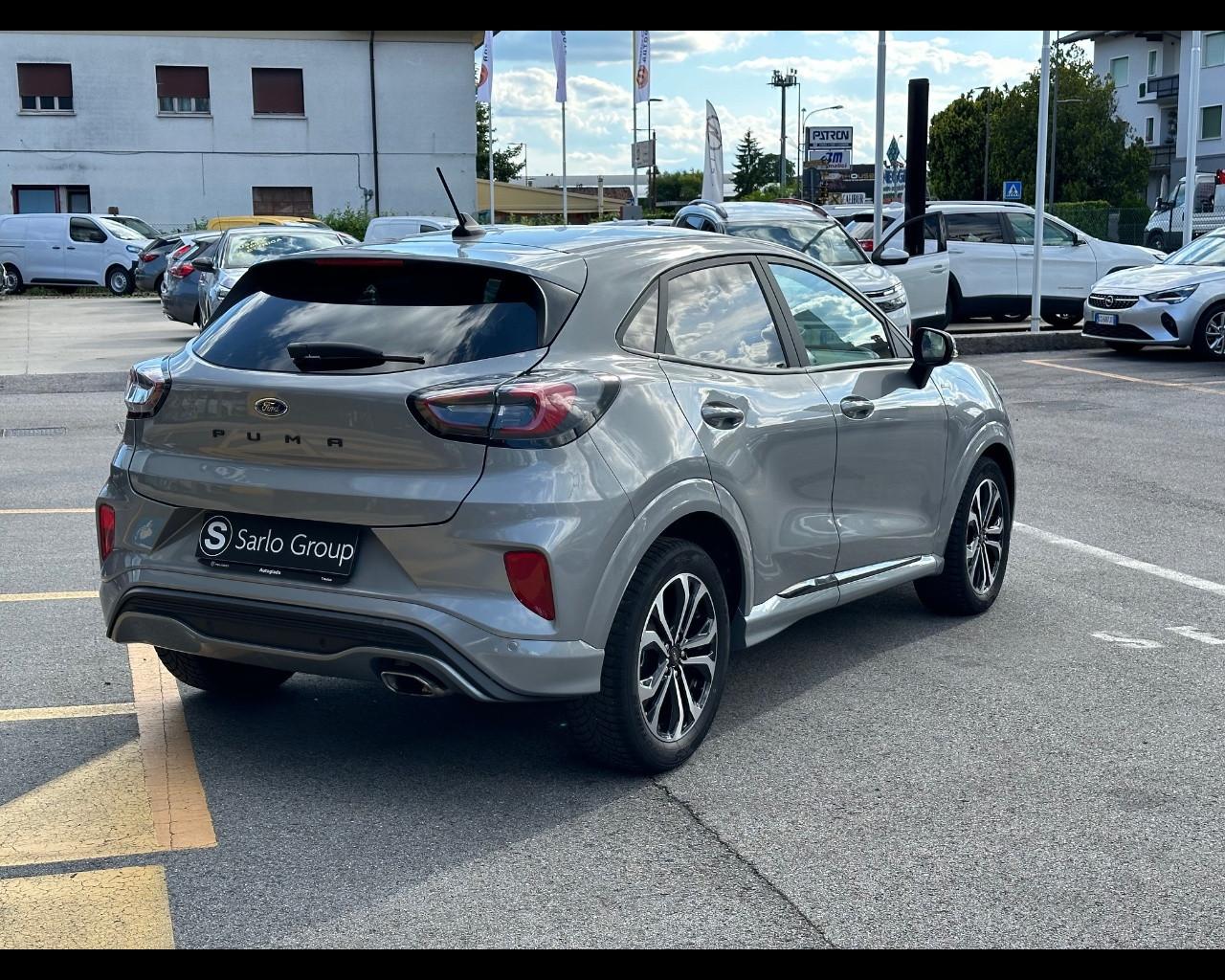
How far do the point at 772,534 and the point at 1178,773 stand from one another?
1465 mm

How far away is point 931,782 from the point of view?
15.2 ft

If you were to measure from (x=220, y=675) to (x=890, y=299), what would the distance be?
1127 centimetres

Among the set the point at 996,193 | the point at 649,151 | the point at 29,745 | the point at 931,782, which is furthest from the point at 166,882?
the point at 996,193

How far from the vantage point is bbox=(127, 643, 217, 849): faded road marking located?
13.9 ft

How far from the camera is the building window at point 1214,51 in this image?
6606cm

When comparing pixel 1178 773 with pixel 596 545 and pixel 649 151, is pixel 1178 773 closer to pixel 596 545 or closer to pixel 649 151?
pixel 596 545

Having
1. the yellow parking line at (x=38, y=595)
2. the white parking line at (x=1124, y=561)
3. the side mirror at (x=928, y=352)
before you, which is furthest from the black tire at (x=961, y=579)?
the yellow parking line at (x=38, y=595)

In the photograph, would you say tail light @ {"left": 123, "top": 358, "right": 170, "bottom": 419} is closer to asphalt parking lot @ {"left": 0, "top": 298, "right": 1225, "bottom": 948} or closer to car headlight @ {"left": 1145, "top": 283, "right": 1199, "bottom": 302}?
asphalt parking lot @ {"left": 0, "top": 298, "right": 1225, "bottom": 948}

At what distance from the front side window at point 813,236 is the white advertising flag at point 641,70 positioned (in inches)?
850

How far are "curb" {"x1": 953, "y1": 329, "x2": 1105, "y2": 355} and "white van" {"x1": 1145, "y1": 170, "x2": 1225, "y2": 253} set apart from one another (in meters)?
23.6

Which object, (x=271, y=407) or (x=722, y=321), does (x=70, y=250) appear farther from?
(x=271, y=407)

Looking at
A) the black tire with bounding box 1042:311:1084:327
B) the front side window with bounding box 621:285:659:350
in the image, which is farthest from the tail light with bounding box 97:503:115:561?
the black tire with bounding box 1042:311:1084:327

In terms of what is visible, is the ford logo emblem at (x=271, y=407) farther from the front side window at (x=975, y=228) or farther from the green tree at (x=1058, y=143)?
the green tree at (x=1058, y=143)

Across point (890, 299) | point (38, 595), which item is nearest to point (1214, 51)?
point (890, 299)
